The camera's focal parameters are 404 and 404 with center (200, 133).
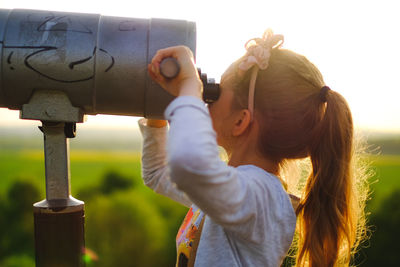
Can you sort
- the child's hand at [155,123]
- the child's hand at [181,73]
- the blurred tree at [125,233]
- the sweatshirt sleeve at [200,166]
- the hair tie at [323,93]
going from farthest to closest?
the blurred tree at [125,233] → the child's hand at [155,123] → the hair tie at [323,93] → the child's hand at [181,73] → the sweatshirt sleeve at [200,166]

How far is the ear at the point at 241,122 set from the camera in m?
1.04

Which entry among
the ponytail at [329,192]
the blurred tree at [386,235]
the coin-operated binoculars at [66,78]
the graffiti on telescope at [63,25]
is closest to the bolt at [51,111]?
the coin-operated binoculars at [66,78]

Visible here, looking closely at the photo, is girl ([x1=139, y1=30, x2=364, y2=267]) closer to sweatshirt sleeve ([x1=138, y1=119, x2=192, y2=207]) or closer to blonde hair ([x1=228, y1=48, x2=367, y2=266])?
blonde hair ([x1=228, y1=48, x2=367, y2=266])

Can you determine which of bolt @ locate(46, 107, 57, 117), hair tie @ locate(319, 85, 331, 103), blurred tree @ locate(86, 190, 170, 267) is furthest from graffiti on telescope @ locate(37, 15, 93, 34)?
blurred tree @ locate(86, 190, 170, 267)

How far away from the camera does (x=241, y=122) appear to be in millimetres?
1054

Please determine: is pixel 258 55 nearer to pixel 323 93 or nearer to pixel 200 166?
pixel 323 93

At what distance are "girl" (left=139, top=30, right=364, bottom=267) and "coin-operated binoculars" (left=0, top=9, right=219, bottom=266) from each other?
118mm

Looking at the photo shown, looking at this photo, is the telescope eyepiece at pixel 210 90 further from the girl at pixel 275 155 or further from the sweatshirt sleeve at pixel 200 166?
the sweatshirt sleeve at pixel 200 166

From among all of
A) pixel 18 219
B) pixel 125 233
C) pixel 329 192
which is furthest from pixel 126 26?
pixel 18 219

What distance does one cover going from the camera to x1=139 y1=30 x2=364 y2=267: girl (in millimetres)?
918

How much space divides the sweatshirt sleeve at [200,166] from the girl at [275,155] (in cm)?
7

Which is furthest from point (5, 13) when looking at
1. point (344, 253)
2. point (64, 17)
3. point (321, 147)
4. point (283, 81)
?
point (344, 253)

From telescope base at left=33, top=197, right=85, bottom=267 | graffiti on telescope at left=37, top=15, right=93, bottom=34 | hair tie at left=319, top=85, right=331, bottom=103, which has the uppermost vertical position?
graffiti on telescope at left=37, top=15, right=93, bottom=34

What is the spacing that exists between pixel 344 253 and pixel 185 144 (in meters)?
0.75
